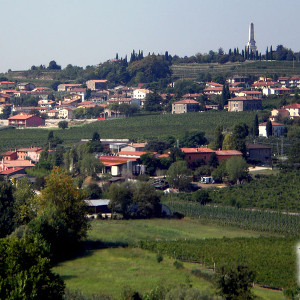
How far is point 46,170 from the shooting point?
117 feet

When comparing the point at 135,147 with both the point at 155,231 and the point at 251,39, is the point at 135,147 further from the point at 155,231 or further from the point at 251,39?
the point at 251,39

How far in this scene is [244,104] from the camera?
55.0 metres

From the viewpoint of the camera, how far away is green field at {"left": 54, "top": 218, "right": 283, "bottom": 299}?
16125mm

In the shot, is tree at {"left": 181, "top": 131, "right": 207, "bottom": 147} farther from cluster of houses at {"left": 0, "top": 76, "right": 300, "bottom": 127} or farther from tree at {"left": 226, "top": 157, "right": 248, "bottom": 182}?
cluster of houses at {"left": 0, "top": 76, "right": 300, "bottom": 127}

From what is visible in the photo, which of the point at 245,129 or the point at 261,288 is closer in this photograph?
the point at 261,288

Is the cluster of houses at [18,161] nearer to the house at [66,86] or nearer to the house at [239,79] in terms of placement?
the house at [239,79]

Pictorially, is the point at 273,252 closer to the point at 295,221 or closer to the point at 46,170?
the point at 295,221

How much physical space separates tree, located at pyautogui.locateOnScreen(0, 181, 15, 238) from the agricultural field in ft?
72.6

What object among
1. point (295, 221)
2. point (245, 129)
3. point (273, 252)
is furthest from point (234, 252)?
point (245, 129)

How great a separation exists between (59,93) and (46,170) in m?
41.7

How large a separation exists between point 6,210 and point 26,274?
371 inches

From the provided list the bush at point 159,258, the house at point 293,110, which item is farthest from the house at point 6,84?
the bush at point 159,258

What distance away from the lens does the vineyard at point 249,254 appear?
16.4 meters

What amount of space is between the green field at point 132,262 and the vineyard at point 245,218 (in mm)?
653
